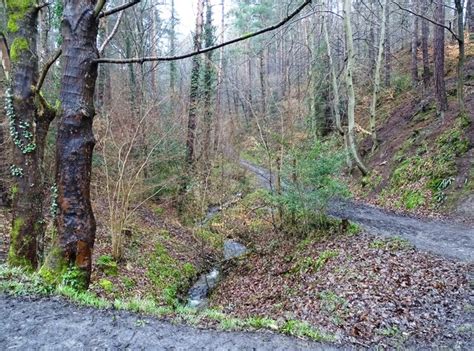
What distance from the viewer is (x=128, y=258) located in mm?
9023

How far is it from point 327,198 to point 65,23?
267 inches

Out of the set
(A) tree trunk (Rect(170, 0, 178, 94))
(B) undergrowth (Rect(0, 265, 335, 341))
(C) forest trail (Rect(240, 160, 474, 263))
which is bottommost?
(C) forest trail (Rect(240, 160, 474, 263))

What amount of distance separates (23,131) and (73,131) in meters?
2.10

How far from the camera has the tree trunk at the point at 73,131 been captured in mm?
3756

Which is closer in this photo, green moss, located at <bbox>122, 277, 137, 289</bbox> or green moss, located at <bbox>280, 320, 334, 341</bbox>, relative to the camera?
green moss, located at <bbox>280, 320, 334, 341</bbox>

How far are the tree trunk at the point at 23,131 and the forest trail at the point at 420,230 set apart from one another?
22.1ft

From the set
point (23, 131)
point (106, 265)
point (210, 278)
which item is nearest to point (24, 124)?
point (23, 131)

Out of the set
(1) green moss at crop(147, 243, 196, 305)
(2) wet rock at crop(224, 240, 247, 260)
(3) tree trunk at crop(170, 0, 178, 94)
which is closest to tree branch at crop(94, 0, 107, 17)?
(1) green moss at crop(147, 243, 196, 305)

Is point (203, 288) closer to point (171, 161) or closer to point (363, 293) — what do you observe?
point (363, 293)

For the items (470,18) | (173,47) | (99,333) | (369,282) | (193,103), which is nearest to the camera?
(99,333)

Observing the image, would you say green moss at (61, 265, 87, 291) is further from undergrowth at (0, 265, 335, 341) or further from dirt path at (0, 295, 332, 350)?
dirt path at (0, 295, 332, 350)

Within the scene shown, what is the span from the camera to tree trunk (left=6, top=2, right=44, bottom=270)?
17.2ft

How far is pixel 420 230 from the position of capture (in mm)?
8852

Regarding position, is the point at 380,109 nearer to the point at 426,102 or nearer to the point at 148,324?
the point at 426,102
